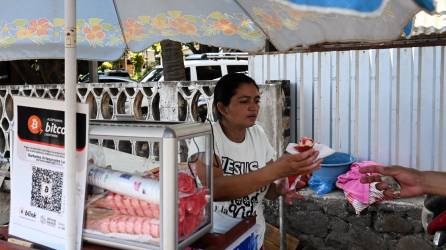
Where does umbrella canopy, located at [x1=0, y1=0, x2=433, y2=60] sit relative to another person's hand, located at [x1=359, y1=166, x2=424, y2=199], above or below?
above

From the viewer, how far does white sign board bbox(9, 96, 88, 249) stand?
6.11 feet

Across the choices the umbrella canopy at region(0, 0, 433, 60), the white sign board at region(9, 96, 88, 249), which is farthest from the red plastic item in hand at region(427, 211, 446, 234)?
the white sign board at region(9, 96, 88, 249)

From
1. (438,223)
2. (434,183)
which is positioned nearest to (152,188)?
(434,183)

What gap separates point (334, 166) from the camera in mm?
4465

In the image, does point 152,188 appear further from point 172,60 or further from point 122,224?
point 172,60

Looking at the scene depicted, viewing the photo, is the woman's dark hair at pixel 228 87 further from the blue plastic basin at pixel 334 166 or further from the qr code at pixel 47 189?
the blue plastic basin at pixel 334 166

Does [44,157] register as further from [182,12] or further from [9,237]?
[182,12]

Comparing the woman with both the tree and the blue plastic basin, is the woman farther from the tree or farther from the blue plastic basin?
the tree

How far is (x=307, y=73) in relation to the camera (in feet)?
15.9

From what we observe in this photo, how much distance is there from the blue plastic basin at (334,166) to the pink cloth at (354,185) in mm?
50

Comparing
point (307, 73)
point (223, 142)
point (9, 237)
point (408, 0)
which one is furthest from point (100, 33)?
point (307, 73)

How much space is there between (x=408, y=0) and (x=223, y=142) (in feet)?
4.01

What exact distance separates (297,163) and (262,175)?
185 millimetres

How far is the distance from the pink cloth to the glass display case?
7.83 ft
